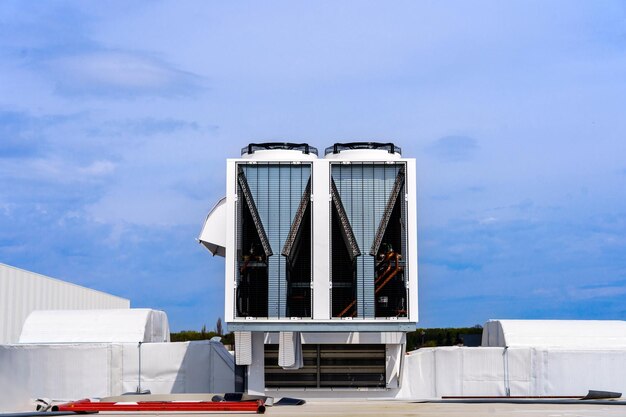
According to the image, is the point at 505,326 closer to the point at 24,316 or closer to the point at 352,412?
the point at 352,412

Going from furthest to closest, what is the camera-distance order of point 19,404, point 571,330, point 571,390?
point 571,330
point 571,390
point 19,404

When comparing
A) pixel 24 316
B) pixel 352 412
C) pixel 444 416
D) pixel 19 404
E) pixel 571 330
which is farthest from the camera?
pixel 24 316

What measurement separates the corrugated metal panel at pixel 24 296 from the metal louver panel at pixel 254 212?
2148 cm

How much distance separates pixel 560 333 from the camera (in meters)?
43.4

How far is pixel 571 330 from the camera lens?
4366 cm

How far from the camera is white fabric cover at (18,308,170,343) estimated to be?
43656 mm

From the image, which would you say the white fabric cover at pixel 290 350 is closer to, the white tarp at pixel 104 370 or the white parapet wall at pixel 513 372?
the white parapet wall at pixel 513 372

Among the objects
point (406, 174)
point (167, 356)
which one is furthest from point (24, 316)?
point (406, 174)

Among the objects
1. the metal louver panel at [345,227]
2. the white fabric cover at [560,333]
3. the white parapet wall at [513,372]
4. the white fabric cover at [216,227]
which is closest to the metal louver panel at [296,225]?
the metal louver panel at [345,227]

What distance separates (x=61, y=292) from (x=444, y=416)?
46016 millimetres

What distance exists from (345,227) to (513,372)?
9667 mm

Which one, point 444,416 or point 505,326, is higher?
point 505,326

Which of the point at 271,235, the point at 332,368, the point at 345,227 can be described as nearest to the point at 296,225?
the point at 271,235

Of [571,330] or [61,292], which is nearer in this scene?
[571,330]
